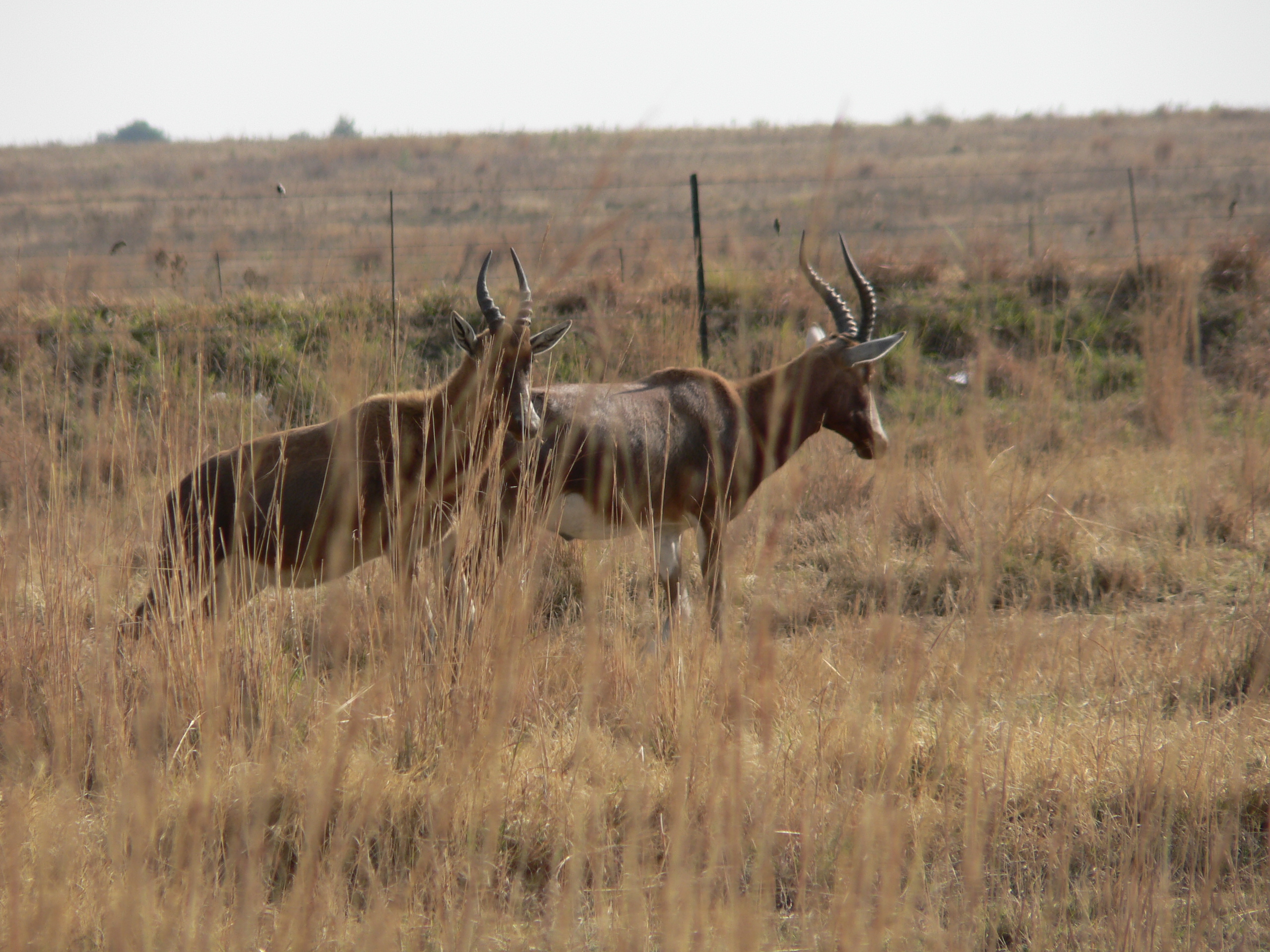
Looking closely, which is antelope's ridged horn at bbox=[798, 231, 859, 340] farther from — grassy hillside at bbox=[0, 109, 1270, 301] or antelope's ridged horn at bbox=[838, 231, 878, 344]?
grassy hillside at bbox=[0, 109, 1270, 301]

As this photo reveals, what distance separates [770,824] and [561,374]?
6091 millimetres

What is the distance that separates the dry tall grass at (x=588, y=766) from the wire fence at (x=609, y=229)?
1216 millimetres

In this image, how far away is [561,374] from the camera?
28.9ft

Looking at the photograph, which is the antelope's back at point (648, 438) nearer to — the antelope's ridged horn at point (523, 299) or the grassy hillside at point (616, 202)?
the antelope's ridged horn at point (523, 299)

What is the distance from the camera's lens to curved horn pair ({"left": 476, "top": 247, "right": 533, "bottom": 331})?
187 inches

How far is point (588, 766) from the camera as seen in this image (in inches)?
139

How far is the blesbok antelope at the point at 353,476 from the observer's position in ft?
13.8

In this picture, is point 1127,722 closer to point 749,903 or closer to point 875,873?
point 875,873

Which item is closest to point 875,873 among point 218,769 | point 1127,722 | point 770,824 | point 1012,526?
point 770,824

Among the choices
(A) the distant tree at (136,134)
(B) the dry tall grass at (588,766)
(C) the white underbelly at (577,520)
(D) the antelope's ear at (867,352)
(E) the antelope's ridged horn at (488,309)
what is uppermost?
(A) the distant tree at (136,134)

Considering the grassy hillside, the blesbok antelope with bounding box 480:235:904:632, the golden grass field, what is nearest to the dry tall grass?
the golden grass field

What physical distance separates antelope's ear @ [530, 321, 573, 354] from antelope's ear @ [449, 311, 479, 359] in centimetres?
33

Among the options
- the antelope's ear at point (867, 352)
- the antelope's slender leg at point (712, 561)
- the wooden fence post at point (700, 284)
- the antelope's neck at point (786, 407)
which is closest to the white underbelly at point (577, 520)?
the antelope's slender leg at point (712, 561)

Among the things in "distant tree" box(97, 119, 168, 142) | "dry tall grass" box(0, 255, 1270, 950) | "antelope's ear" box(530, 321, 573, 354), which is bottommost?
"dry tall grass" box(0, 255, 1270, 950)
